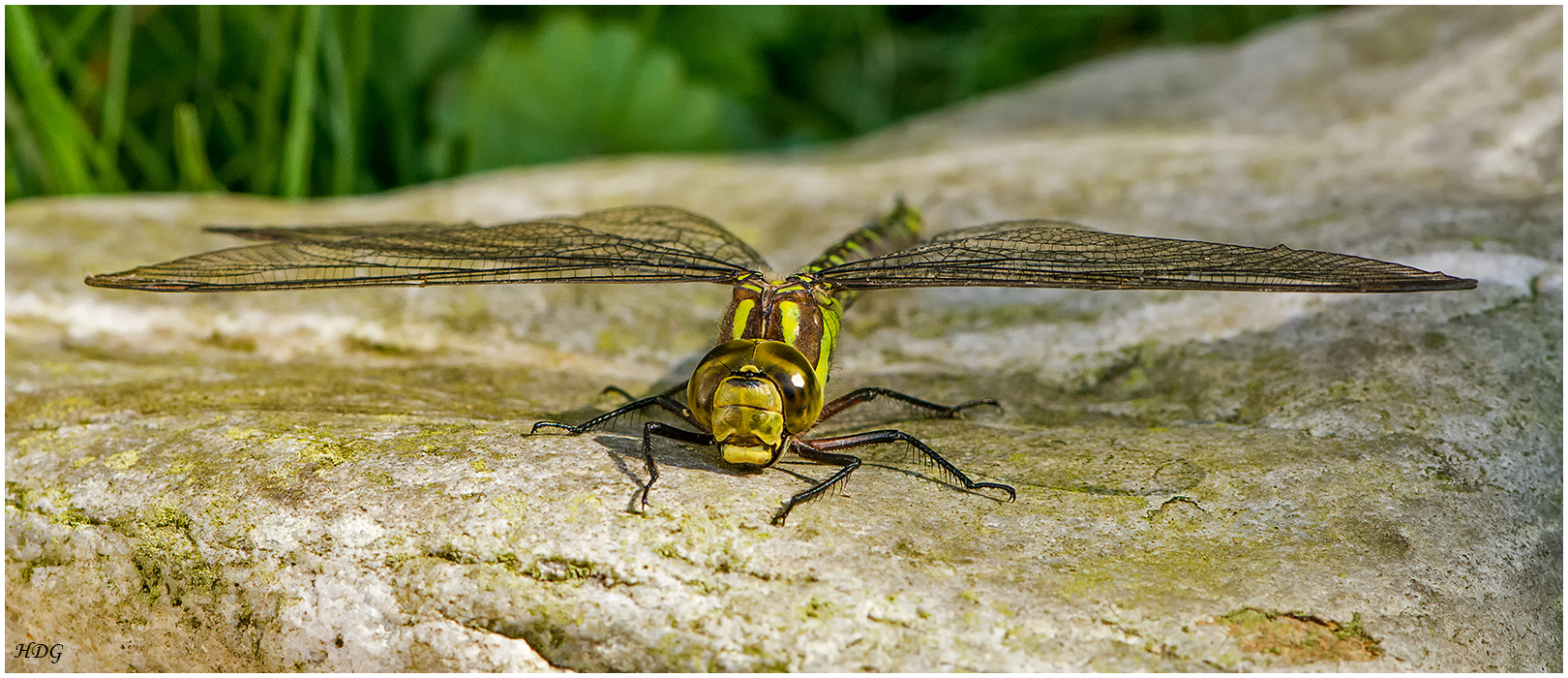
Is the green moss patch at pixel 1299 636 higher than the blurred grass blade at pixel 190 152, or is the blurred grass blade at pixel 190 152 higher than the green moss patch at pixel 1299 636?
the blurred grass blade at pixel 190 152

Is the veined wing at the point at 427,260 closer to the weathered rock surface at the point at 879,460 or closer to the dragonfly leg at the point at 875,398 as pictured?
the weathered rock surface at the point at 879,460

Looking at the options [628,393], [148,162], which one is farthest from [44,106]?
[628,393]

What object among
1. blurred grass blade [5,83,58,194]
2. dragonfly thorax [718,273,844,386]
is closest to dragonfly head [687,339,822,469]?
dragonfly thorax [718,273,844,386]

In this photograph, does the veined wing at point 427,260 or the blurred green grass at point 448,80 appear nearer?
the veined wing at point 427,260

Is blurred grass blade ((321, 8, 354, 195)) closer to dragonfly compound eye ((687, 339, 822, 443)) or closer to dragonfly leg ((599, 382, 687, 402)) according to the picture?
dragonfly leg ((599, 382, 687, 402))

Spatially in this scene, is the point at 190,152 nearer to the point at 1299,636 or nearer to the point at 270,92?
the point at 270,92

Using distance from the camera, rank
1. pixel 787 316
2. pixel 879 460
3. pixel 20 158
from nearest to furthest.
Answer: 1. pixel 879 460
2. pixel 787 316
3. pixel 20 158

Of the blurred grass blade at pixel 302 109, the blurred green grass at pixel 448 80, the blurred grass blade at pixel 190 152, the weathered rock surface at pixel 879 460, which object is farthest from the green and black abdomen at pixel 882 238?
the blurred grass blade at pixel 190 152
